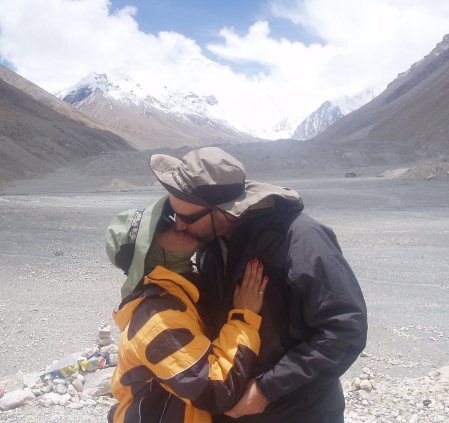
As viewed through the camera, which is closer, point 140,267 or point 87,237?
point 140,267

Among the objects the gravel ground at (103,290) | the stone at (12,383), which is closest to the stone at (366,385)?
the gravel ground at (103,290)

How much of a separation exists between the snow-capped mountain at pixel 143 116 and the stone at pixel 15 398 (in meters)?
111

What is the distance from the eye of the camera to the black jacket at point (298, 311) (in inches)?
63.8

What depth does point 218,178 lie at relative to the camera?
1.68m

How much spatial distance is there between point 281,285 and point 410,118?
8202 cm

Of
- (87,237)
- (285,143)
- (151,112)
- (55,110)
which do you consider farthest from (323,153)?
(151,112)

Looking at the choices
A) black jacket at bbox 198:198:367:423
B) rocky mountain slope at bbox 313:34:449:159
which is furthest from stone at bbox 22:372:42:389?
rocky mountain slope at bbox 313:34:449:159

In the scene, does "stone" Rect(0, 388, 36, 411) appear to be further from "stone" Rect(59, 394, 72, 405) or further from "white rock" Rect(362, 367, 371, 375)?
"white rock" Rect(362, 367, 371, 375)

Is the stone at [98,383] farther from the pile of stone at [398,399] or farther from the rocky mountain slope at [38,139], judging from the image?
the rocky mountain slope at [38,139]

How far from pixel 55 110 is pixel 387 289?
299 ft

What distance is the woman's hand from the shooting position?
1.67 meters

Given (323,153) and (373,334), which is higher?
(323,153)

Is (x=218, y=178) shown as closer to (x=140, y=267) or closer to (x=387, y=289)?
(x=140, y=267)

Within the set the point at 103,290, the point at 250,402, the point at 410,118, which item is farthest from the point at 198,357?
the point at 410,118
